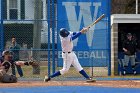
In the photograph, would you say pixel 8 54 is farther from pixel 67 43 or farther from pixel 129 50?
pixel 129 50

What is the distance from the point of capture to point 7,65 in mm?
17219

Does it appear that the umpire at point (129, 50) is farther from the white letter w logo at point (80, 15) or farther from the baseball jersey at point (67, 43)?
the baseball jersey at point (67, 43)

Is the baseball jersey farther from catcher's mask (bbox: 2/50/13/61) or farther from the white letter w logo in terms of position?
the white letter w logo

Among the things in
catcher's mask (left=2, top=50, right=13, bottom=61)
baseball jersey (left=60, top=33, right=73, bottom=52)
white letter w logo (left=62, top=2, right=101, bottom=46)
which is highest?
white letter w logo (left=62, top=2, right=101, bottom=46)

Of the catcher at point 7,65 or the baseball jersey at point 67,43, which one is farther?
the catcher at point 7,65

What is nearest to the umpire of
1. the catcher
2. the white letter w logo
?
the white letter w logo

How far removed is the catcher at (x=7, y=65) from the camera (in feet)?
52.5

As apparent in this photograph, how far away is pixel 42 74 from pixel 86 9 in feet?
10.8

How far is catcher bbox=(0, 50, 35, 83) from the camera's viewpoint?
16.0 m

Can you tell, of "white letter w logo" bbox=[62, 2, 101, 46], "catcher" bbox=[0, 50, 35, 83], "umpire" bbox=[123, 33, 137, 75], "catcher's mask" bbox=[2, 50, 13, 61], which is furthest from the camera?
"umpire" bbox=[123, 33, 137, 75]

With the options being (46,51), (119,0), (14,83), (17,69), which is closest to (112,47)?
(46,51)

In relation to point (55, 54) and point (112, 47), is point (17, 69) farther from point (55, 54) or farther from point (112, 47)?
point (112, 47)

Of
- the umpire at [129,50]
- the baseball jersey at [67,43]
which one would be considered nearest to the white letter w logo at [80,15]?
the umpire at [129,50]

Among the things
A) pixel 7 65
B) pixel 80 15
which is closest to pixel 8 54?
pixel 7 65
